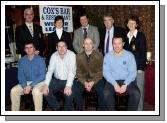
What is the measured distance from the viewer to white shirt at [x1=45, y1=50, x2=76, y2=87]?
4.57 meters

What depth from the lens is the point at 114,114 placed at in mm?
4348

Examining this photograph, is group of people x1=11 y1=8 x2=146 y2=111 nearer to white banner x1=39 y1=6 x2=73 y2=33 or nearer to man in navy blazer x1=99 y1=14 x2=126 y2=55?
man in navy blazer x1=99 y1=14 x2=126 y2=55

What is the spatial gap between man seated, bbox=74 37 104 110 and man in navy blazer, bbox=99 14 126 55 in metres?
0.31

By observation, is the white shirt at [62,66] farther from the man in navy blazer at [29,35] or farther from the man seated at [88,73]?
the man in navy blazer at [29,35]

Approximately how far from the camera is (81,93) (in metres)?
4.57

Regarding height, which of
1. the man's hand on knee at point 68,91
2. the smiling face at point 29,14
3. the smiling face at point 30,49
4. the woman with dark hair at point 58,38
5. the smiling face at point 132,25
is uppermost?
the smiling face at point 29,14

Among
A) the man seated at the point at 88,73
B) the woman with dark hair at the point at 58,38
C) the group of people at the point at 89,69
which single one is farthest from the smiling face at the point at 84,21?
the man seated at the point at 88,73

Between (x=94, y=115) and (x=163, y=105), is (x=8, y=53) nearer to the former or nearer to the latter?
(x=94, y=115)

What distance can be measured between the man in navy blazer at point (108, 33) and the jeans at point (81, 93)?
53cm

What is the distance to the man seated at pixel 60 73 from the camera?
4.53m

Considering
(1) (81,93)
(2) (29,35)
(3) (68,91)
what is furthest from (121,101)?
(2) (29,35)

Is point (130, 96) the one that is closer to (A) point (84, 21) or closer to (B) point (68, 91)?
(B) point (68, 91)

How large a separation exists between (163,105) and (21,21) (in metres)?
3.09

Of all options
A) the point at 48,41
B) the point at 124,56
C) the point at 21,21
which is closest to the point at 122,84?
the point at 124,56
